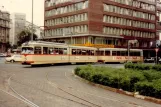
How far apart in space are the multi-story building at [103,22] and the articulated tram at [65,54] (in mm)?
16144

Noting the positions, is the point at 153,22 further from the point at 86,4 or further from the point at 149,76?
the point at 149,76

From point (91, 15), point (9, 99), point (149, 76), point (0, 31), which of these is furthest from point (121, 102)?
point (0, 31)

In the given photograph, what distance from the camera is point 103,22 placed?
70.2 metres

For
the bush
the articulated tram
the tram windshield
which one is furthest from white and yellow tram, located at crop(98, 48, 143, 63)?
the bush

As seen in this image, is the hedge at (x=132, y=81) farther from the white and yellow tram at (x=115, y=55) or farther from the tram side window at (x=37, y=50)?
the white and yellow tram at (x=115, y=55)

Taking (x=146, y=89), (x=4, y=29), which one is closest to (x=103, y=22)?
(x=146, y=89)

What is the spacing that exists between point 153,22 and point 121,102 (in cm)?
7782

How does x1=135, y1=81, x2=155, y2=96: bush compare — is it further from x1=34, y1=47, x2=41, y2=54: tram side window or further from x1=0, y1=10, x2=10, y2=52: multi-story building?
x1=0, y1=10, x2=10, y2=52: multi-story building

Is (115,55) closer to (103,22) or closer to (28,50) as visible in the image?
(103,22)

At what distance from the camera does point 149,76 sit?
1897cm

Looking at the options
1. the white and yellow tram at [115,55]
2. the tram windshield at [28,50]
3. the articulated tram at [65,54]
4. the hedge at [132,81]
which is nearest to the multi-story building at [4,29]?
the white and yellow tram at [115,55]

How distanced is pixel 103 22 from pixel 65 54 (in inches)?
1233

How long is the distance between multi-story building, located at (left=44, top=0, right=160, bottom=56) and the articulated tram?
636 inches

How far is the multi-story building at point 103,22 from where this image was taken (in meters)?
68.5
